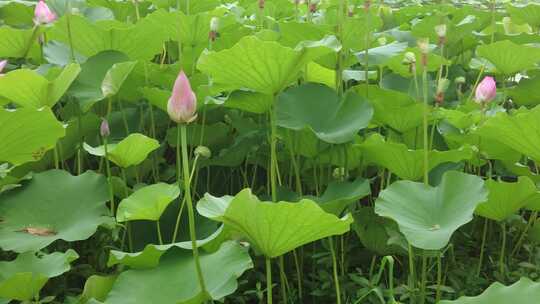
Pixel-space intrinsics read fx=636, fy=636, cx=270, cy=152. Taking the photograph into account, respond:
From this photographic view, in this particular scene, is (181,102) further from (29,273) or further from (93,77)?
(93,77)

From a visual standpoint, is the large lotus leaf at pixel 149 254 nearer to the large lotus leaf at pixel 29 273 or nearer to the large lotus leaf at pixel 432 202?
the large lotus leaf at pixel 29 273

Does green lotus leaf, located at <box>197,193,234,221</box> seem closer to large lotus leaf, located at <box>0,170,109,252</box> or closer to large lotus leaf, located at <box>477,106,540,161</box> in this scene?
large lotus leaf, located at <box>0,170,109,252</box>

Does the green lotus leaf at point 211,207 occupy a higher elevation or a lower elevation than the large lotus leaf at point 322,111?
lower

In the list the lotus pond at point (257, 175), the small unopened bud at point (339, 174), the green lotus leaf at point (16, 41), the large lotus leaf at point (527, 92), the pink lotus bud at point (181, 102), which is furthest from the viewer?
the large lotus leaf at point (527, 92)

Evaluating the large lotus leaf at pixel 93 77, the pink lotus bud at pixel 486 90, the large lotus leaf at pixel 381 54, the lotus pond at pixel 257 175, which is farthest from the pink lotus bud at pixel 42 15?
the pink lotus bud at pixel 486 90

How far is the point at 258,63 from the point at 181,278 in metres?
0.34

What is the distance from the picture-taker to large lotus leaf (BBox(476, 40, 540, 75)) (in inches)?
56.0

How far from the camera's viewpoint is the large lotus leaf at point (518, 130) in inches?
38.7

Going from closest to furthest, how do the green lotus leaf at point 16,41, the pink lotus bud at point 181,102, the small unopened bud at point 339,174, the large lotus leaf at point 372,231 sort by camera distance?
the pink lotus bud at point 181,102, the large lotus leaf at point 372,231, the small unopened bud at point 339,174, the green lotus leaf at point 16,41

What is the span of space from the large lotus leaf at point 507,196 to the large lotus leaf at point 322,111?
24 centimetres

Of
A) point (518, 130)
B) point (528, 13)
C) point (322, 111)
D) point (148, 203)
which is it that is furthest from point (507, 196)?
point (528, 13)

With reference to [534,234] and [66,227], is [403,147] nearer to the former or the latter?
[534,234]

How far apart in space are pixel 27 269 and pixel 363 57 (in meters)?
0.83

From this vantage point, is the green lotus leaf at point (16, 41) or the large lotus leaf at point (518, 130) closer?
the large lotus leaf at point (518, 130)
